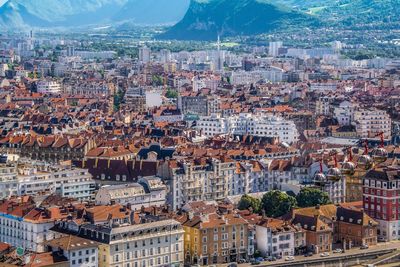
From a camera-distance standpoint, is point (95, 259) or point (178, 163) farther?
point (178, 163)

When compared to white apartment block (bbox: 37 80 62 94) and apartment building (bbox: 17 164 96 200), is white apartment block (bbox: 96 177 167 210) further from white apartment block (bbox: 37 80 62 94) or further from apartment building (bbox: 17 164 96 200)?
white apartment block (bbox: 37 80 62 94)

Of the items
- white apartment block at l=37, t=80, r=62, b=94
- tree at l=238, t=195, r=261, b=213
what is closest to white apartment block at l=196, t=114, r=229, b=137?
tree at l=238, t=195, r=261, b=213

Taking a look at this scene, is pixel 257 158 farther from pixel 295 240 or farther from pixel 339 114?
pixel 339 114

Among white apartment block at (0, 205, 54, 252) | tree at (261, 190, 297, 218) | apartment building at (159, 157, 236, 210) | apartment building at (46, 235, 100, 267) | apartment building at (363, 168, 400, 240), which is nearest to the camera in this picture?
apartment building at (46, 235, 100, 267)

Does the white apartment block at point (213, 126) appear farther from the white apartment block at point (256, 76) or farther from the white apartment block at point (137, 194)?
the white apartment block at point (256, 76)

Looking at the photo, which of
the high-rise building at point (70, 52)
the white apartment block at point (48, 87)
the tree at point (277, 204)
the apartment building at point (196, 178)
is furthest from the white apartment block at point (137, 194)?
the high-rise building at point (70, 52)

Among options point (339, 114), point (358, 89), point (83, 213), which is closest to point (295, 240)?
→ point (83, 213)

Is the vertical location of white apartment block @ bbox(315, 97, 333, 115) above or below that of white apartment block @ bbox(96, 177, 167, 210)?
above
